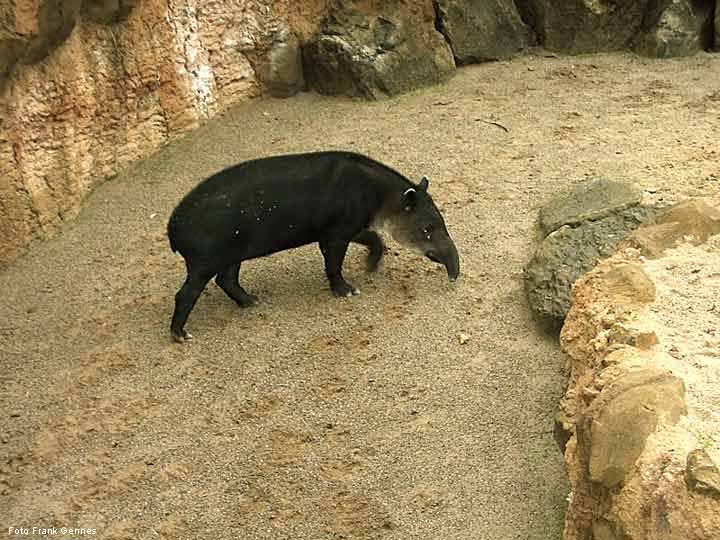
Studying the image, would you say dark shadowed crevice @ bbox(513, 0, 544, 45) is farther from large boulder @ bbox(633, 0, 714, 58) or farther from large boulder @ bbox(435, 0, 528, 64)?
large boulder @ bbox(633, 0, 714, 58)

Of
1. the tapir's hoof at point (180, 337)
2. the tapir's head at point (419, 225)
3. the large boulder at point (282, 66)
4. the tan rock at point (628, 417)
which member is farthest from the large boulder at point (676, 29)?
the tan rock at point (628, 417)

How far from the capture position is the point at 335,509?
4684mm

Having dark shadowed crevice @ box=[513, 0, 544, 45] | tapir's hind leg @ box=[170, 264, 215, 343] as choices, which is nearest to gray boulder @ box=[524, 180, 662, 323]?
tapir's hind leg @ box=[170, 264, 215, 343]

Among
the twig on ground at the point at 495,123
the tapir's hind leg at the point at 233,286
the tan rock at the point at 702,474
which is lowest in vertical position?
the tapir's hind leg at the point at 233,286

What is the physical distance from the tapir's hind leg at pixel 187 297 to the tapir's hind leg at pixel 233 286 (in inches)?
11.6

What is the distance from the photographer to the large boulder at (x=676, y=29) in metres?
9.73

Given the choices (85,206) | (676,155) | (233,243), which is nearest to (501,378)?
(233,243)

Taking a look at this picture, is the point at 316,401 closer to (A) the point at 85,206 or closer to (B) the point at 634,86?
(A) the point at 85,206

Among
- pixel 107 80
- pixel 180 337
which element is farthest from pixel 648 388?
pixel 107 80

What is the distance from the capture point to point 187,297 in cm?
604

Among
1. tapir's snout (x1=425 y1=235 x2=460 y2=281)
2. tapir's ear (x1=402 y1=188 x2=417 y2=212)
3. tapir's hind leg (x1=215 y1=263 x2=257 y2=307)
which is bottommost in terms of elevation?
tapir's hind leg (x1=215 y1=263 x2=257 y2=307)

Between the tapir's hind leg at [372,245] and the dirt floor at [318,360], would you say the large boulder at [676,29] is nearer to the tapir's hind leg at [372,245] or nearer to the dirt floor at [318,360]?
the dirt floor at [318,360]

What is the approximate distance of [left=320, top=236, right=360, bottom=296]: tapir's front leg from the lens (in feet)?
21.0

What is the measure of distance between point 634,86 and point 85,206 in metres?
5.02
